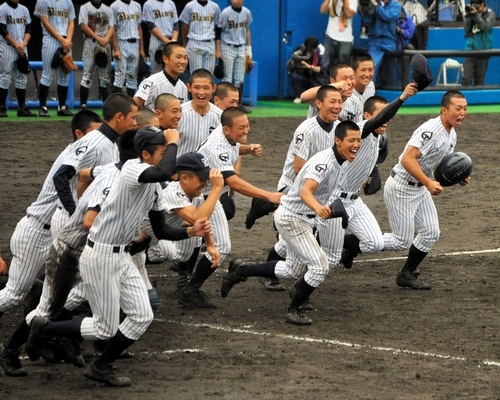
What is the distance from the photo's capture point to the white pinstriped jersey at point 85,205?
715cm

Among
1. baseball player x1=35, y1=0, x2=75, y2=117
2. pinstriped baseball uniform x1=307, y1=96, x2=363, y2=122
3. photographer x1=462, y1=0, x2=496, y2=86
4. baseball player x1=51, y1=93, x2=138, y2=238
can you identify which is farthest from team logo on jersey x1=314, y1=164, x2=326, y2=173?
photographer x1=462, y1=0, x2=496, y2=86

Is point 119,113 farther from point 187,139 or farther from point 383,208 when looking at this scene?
point 383,208

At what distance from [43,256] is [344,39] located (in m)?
15.5

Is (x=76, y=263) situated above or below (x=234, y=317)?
above

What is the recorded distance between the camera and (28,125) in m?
19.2

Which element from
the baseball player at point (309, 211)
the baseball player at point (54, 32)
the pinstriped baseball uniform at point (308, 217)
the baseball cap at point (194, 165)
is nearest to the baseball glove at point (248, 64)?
the baseball player at point (54, 32)

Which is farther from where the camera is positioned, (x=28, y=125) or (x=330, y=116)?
(x=28, y=125)

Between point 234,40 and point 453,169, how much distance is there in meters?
11.5

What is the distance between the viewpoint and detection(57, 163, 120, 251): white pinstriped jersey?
281 inches

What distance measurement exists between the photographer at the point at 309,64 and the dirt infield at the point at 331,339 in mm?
9871

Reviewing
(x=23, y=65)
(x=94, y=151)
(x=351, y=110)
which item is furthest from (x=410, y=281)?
(x=23, y=65)

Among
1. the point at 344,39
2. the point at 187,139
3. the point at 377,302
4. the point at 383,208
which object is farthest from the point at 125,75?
the point at 377,302

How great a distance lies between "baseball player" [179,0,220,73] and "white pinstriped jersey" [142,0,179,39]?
0.88ft

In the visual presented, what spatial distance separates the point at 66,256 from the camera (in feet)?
24.0
